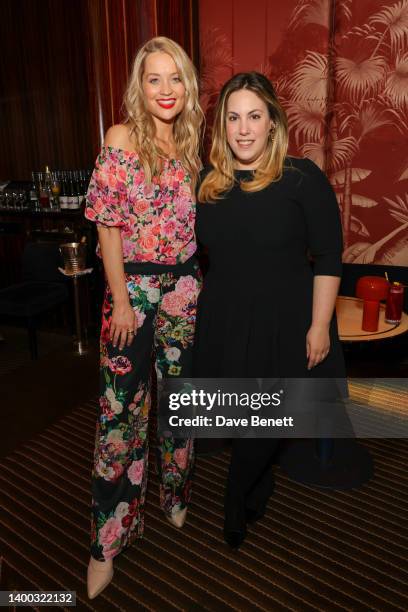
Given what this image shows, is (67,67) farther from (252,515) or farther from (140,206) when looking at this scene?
(252,515)

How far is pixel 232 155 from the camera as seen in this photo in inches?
61.1

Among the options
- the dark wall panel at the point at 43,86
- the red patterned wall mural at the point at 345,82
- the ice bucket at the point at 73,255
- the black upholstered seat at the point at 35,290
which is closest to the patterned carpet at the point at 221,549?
the black upholstered seat at the point at 35,290

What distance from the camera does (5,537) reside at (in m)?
1.90

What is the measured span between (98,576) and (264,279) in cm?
102

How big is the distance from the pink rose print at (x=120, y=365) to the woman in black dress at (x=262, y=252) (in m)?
0.24

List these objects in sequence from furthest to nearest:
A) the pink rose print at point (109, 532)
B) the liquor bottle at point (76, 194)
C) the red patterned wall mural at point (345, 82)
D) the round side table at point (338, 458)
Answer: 1. the liquor bottle at point (76, 194)
2. the red patterned wall mural at point (345, 82)
3. the round side table at point (338, 458)
4. the pink rose print at point (109, 532)

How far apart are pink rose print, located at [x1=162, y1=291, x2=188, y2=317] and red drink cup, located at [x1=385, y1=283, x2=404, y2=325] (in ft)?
4.08

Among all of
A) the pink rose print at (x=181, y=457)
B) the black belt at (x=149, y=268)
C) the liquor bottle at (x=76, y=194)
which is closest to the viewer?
the black belt at (x=149, y=268)

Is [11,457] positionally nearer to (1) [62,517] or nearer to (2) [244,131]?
(1) [62,517]

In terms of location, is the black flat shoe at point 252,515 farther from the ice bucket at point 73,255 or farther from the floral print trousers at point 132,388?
the ice bucket at point 73,255

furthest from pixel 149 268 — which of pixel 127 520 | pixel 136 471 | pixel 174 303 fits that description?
pixel 127 520

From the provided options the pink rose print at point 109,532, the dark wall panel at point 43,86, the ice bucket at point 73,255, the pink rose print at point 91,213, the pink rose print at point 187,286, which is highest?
the dark wall panel at point 43,86

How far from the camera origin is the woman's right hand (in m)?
1.50

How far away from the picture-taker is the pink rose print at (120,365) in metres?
1.54
